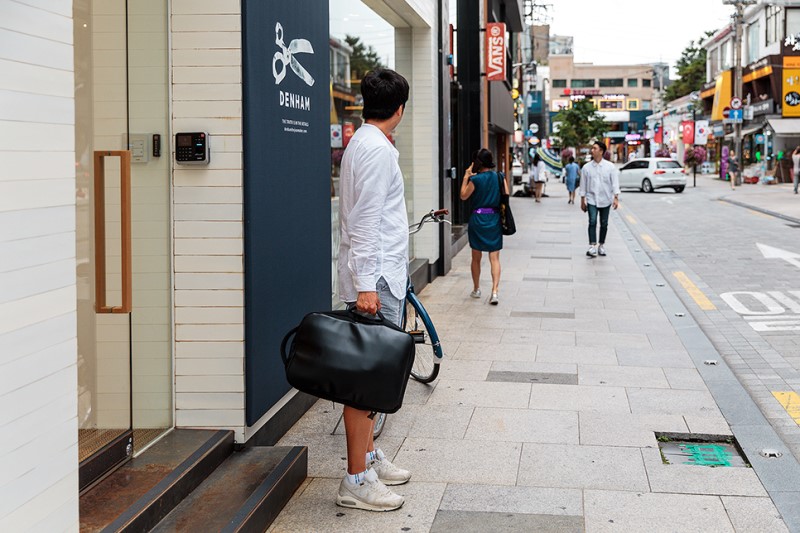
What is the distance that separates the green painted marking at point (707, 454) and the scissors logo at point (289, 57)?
9.93ft

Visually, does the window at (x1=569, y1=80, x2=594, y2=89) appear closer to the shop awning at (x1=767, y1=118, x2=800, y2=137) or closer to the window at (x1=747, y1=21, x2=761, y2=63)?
the window at (x1=747, y1=21, x2=761, y2=63)

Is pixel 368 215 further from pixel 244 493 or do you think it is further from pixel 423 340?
pixel 423 340

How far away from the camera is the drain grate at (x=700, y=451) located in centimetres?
516

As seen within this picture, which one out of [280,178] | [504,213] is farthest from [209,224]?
[504,213]

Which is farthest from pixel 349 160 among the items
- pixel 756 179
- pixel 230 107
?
pixel 756 179

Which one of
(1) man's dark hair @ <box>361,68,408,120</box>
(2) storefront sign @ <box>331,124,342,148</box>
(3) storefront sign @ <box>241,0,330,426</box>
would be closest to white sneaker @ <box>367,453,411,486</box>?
(3) storefront sign @ <box>241,0,330,426</box>

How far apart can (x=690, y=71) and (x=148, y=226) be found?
9870 centimetres

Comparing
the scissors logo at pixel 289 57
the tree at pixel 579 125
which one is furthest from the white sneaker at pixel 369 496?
the tree at pixel 579 125

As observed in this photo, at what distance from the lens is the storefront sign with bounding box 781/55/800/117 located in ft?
164

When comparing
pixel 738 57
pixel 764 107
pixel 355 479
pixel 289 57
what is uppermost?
pixel 738 57

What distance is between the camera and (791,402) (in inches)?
259

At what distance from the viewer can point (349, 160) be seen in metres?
4.40

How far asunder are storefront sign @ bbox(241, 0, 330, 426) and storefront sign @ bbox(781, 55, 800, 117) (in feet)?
160

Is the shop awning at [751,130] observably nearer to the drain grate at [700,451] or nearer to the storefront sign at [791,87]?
the storefront sign at [791,87]
